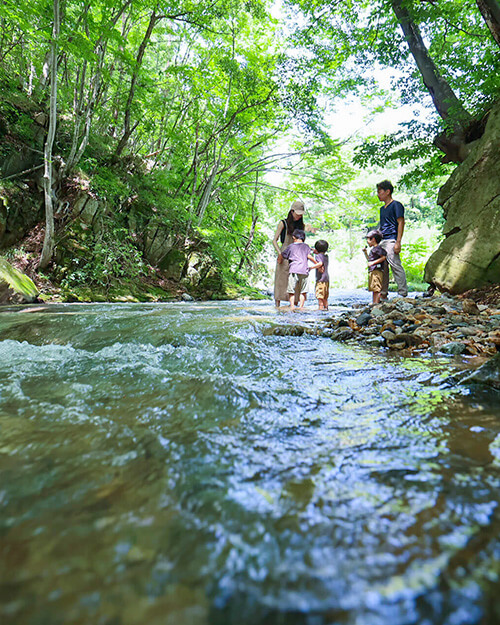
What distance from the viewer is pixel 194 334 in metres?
3.23

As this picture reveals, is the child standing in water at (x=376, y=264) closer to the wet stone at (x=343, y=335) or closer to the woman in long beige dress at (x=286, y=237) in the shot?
the woman in long beige dress at (x=286, y=237)

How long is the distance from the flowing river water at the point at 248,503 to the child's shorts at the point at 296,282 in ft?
14.9

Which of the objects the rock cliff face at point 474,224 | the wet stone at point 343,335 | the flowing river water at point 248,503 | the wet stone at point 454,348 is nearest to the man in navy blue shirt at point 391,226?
the rock cliff face at point 474,224

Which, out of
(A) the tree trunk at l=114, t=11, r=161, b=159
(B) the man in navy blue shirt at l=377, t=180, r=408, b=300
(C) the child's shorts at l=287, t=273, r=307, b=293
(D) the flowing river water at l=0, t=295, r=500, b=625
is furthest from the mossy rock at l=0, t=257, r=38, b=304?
(B) the man in navy blue shirt at l=377, t=180, r=408, b=300

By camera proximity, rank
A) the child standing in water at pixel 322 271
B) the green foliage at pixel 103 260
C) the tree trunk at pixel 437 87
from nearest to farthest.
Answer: the child standing in water at pixel 322 271, the tree trunk at pixel 437 87, the green foliage at pixel 103 260

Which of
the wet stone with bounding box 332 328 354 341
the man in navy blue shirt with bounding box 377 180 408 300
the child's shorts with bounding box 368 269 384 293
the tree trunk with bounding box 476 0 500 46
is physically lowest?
the wet stone with bounding box 332 328 354 341

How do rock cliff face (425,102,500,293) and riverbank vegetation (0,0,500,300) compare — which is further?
riverbank vegetation (0,0,500,300)

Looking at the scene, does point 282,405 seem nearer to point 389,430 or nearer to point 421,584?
point 389,430

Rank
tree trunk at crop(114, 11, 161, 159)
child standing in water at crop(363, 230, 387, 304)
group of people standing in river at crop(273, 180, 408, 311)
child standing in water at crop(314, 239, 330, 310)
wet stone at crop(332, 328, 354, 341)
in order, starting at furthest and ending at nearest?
tree trunk at crop(114, 11, 161, 159), child standing in water at crop(314, 239, 330, 310), child standing in water at crop(363, 230, 387, 304), group of people standing in river at crop(273, 180, 408, 311), wet stone at crop(332, 328, 354, 341)

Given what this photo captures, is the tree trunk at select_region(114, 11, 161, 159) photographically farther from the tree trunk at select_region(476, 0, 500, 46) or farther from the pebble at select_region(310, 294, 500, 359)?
the pebble at select_region(310, 294, 500, 359)

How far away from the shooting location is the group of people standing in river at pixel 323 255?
18.8 ft

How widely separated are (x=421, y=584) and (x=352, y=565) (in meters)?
0.13

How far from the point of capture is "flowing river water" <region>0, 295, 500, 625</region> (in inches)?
23.2

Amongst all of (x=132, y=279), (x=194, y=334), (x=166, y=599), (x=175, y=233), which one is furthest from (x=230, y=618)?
(x=175, y=233)
